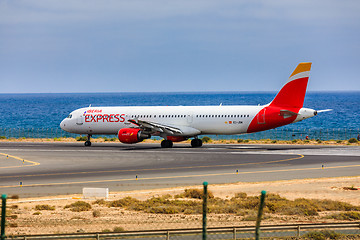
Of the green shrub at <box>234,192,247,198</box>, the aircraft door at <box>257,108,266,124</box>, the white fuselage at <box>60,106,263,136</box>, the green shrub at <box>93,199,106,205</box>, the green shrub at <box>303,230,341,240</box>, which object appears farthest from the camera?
the white fuselage at <box>60,106,263,136</box>

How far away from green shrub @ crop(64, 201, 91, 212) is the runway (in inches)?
159

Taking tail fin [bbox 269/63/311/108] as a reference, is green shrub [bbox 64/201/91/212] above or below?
below

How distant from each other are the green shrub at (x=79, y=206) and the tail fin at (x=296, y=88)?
29699 mm

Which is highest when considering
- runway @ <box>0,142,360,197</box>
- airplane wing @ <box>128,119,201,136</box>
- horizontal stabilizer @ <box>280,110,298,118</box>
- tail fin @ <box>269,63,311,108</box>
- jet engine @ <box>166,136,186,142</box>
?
tail fin @ <box>269,63,311,108</box>

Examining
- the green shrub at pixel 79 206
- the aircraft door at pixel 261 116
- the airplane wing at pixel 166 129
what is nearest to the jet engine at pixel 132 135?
the airplane wing at pixel 166 129

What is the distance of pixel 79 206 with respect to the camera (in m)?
22.0

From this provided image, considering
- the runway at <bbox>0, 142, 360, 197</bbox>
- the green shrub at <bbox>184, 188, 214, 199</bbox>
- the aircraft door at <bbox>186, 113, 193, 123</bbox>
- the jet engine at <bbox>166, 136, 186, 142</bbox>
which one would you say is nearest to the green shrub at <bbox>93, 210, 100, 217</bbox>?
the green shrub at <bbox>184, 188, 214, 199</bbox>

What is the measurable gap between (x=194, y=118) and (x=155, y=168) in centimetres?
1743

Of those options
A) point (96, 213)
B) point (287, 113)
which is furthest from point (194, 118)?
point (96, 213)

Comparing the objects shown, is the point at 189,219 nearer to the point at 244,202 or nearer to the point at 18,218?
the point at 244,202

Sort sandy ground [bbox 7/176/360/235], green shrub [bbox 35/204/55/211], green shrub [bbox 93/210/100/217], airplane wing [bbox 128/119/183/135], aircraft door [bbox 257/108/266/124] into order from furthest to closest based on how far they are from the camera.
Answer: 1. airplane wing [bbox 128/119/183/135]
2. aircraft door [bbox 257/108/266/124]
3. green shrub [bbox 35/204/55/211]
4. green shrub [bbox 93/210/100/217]
5. sandy ground [bbox 7/176/360/235]

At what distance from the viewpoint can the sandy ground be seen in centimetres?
1845

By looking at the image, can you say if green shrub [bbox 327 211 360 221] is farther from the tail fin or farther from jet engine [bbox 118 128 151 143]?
jet engine [bbox 118 128 151 143]

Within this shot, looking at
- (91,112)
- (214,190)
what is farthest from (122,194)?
(91,112)
